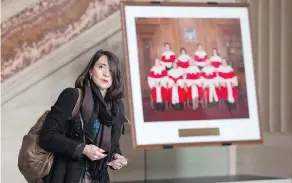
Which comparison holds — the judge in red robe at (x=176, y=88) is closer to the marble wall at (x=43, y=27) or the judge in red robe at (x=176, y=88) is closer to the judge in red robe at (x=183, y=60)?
the judge in red robe at (x=183, y=60)

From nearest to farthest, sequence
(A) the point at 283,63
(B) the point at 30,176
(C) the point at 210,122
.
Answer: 1. (B) the point at 30,176
2. (C) the point at 210,122
3. (A) the point at 283,63

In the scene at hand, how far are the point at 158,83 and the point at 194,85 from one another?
20 centimetres

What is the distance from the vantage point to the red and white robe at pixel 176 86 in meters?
2.91

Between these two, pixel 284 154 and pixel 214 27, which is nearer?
pixel 214 27

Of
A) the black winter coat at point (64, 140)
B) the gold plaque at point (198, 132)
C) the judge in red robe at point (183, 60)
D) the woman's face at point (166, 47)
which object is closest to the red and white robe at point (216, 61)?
the judge in red robe at point (183, 60)

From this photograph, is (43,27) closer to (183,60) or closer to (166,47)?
(166,47)

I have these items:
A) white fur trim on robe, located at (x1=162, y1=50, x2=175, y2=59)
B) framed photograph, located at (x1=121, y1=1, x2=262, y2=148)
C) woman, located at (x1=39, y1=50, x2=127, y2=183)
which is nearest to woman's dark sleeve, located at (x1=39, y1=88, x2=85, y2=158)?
woman, located at (x1=39, y1=50, x2=127, y2=183)

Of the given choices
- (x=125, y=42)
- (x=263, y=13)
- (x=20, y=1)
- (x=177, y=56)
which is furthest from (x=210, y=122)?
(x=20, y=1)

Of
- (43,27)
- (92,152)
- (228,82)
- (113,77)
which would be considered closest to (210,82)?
(228,82)

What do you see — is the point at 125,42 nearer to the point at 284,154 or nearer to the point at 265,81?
the point at 265,81

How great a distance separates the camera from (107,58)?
267cm

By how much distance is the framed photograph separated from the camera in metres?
2.85

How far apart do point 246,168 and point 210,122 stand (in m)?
0.73

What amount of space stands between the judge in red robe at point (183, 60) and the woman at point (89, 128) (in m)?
0.42
